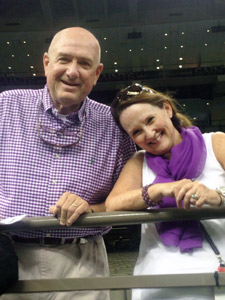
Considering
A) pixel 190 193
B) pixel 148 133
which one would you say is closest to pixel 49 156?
pixel 148 133

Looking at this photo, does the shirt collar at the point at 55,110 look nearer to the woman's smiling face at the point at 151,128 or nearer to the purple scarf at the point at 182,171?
the woman's smiling face at the point at 151,128

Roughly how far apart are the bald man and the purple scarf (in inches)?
12.0

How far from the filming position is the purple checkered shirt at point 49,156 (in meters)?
1.39

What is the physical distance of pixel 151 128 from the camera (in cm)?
130

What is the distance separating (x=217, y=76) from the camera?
1633 cm

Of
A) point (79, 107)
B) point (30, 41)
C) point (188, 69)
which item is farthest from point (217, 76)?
point (79, 107)

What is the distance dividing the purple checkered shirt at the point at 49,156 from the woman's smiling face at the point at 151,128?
242mm

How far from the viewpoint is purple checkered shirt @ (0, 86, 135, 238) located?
1.39 meters

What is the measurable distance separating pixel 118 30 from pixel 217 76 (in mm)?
5178

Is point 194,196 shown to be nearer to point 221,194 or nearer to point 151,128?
point 221,194

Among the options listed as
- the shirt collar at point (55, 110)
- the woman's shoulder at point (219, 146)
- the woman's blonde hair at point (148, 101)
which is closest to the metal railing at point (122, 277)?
the woman's shoulder at point (219, 146)

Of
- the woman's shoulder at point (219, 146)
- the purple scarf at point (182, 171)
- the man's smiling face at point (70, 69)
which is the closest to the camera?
the purple scarf at point (182, 171)

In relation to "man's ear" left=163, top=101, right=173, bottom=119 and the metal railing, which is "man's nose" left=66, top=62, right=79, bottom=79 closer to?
"man's ear" left=163, top=101, right=173, bottom=119

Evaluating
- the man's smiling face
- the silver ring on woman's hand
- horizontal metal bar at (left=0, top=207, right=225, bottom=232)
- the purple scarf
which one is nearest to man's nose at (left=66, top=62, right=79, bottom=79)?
the man's smiling face
